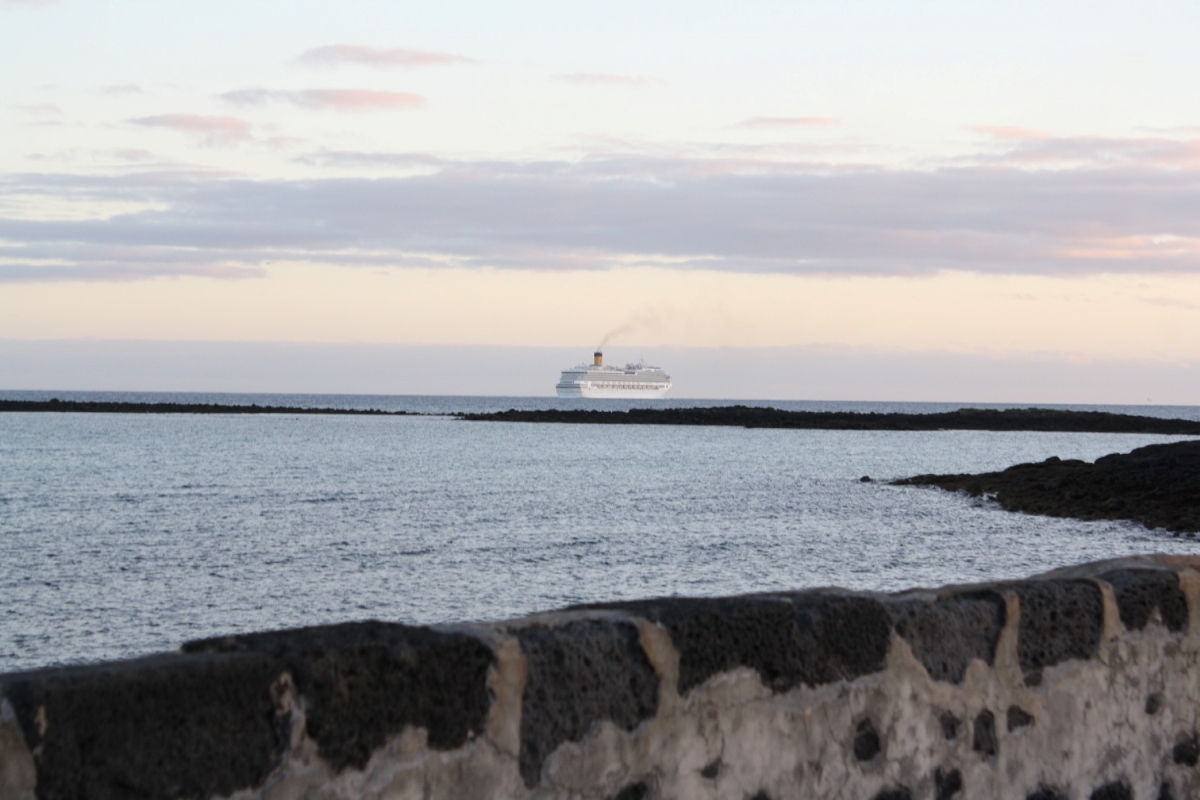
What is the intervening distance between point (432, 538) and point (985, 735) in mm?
19035

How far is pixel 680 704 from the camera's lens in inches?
116

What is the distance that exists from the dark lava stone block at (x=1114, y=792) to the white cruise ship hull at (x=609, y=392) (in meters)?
155

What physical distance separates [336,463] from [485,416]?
6069 cm

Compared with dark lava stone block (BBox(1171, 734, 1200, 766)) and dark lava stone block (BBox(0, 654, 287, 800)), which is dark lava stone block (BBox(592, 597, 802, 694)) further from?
dark lava stone block (BBox(1171, 734, 1200, 766))

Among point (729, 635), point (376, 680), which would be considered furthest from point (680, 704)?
point (376, 680)

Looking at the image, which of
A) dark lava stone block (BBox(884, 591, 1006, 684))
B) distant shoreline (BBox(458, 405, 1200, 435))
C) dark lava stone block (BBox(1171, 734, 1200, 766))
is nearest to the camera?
dark lava stone block (BBox(884, 591, 1006, 684))

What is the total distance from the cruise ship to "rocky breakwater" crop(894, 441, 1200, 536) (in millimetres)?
126063

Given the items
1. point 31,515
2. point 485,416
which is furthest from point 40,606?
point 485,416

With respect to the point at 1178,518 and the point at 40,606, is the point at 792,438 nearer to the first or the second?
the point at 1178,518

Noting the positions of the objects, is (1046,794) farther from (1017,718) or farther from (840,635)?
(840,635)

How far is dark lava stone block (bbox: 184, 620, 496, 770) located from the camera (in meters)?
2.38

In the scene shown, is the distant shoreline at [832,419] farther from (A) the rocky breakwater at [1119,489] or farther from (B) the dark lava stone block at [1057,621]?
(B) the dark lava stone block at [1057,621]

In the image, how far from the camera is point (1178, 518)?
23.8m

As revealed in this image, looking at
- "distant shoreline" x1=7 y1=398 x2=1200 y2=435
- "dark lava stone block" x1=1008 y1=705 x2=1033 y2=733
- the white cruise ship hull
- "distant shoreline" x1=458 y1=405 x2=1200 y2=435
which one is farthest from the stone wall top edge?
the white cruise ship hull
